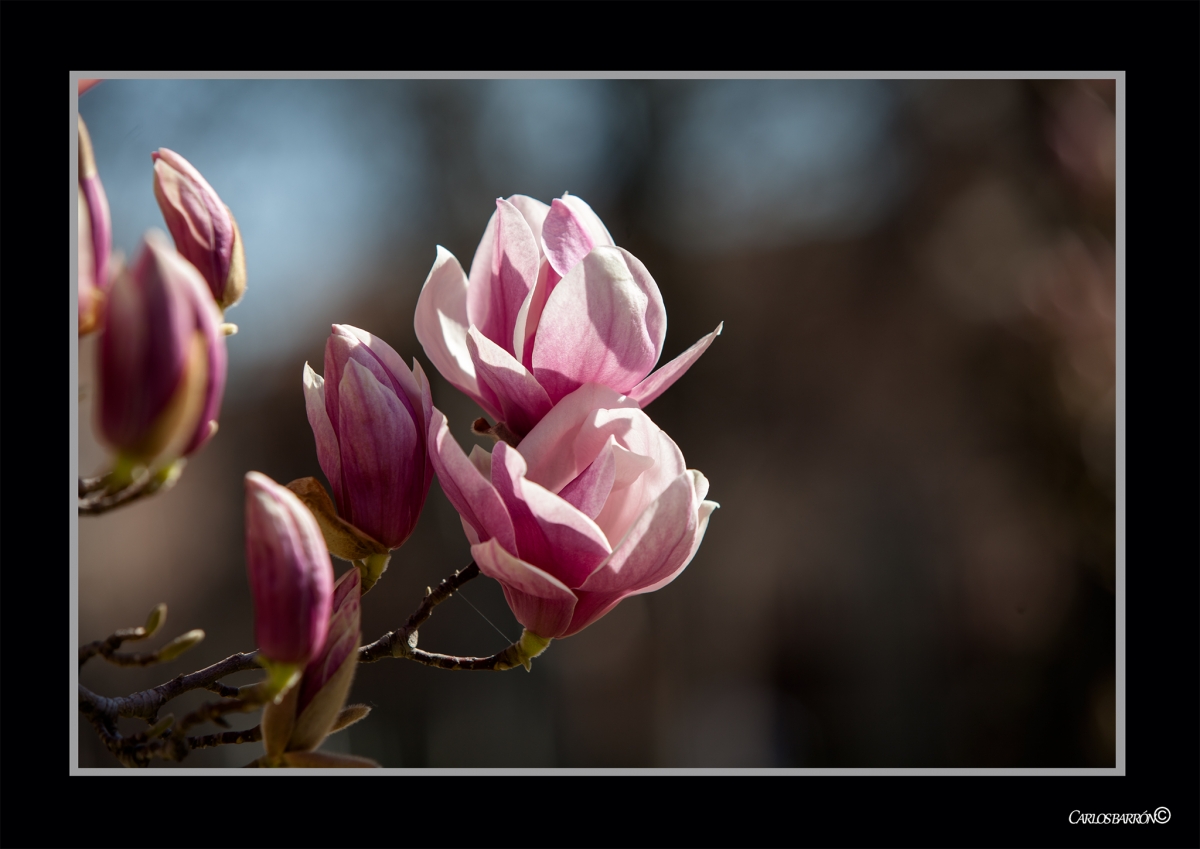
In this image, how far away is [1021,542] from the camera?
2.24 metres

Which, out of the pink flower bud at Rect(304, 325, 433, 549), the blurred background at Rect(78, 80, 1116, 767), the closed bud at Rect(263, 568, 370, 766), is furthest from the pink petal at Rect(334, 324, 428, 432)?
the blurred background at Rect(78, 80, 1116, 767)

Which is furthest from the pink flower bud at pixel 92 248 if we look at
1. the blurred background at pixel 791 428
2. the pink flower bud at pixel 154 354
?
the blurred background at pixel 791 428

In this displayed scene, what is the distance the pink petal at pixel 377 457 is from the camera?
39cm

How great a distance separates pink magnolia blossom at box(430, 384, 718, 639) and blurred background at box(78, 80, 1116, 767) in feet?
4.57

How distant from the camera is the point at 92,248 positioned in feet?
0.97

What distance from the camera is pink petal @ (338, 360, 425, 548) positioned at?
1.28ft

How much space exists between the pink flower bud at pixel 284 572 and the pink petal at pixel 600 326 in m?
0.14

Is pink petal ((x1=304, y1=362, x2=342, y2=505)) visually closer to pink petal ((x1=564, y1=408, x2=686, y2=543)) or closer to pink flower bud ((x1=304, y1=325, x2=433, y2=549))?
pink flower bud ((x1=304, y1=325, x2=433, y2=549))

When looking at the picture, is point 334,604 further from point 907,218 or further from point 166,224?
point 907,218

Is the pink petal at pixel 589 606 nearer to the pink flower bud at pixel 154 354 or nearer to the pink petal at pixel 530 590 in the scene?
the pink petal at pixel 530 590

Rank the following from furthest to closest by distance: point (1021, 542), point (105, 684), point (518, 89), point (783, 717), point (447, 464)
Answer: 1. point (783, 717)
2. point (1021, 542)
3. point (518, 89)
4. point (105, 684)
5. point (447, 464)

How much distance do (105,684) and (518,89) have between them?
1.60m

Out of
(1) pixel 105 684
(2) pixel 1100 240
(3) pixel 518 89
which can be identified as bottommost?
(1) pixel 105 684
